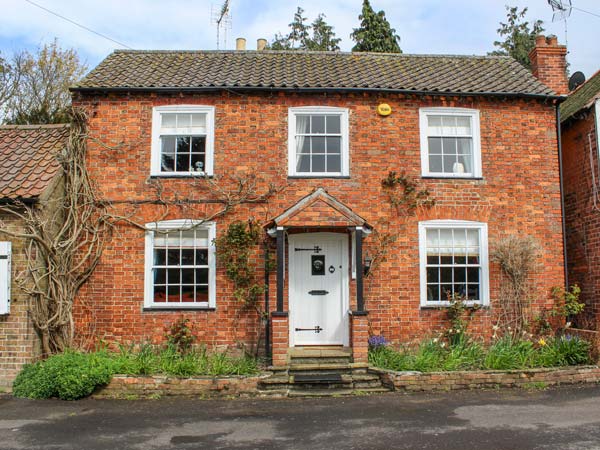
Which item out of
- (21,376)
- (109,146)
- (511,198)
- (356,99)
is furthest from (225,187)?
(511,198)

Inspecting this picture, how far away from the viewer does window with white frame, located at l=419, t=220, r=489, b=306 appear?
11664 millimetres

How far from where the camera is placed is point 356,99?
12.0m

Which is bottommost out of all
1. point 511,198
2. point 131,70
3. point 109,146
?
point 511,198

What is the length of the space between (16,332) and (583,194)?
42.2 ft

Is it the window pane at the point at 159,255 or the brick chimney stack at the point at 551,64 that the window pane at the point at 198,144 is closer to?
the window pane at the point at 159,255

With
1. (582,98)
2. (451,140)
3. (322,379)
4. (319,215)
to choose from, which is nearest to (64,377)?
(322,379)

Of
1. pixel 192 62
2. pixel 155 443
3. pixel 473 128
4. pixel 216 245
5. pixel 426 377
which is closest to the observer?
pixel 155 443

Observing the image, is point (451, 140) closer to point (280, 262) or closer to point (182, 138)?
point (280, 262)

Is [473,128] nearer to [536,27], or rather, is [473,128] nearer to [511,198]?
[511,198]

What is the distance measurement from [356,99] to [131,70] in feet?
17.7

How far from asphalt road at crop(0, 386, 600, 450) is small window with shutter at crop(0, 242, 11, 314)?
184cm

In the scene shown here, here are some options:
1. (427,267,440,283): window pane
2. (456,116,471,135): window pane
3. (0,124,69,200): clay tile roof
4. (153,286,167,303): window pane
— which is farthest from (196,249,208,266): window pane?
(456,116,471,135): window pane

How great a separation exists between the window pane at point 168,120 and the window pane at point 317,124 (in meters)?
3.06

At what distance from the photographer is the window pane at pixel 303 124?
11914 millimetres
